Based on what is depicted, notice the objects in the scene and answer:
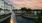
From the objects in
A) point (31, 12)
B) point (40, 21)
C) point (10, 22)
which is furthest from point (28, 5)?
point (10, 22)

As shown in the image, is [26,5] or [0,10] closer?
[0,10]

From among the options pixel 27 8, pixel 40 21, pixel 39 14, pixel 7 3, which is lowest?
pixel 40 21

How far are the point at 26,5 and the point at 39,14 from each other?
12.5 inches

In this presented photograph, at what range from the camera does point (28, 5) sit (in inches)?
61.6

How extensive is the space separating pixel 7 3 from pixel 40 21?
741 millimetres

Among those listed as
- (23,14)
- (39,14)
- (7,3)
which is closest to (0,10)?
(7,3)

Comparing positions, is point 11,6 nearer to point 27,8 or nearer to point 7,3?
point 7,3

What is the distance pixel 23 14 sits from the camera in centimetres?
150

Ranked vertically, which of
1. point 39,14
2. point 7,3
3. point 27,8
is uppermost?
point 7,3

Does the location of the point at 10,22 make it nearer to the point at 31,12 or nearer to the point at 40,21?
the point at 31,12

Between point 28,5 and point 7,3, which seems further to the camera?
point 28,5

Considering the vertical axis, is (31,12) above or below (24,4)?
below

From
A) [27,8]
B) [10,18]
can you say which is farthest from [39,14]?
[10,18]

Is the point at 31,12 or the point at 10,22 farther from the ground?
the point at 31,12
